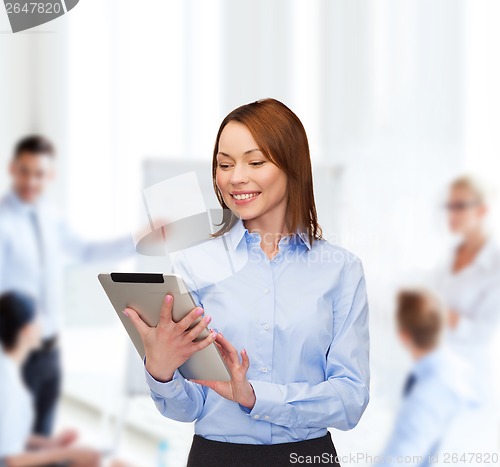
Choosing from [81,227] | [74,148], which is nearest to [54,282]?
[81,227]

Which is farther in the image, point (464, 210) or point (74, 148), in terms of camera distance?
point (74, 148)

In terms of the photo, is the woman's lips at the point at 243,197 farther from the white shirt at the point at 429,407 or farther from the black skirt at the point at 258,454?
the white shirt at the point at 429,407

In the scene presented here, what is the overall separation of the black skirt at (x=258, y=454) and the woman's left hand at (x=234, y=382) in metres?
0.08

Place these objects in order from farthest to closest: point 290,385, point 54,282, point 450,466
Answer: point 54,282 → point 450,466 → point 290,385

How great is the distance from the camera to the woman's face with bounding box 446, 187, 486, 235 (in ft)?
9.93

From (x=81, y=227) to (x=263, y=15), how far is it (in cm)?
124

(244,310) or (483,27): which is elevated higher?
(483,27)

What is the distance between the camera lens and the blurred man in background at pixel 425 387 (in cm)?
297

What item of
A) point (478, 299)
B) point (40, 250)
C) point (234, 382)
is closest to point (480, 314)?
point (478, 299)

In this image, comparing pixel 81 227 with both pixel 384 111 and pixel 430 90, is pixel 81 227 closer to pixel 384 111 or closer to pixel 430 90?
pixel 384 111

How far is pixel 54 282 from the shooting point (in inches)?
127

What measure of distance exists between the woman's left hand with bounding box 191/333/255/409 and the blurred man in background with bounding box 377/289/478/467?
201 centimetres

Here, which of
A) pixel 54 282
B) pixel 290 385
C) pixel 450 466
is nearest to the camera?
pixel 290 385

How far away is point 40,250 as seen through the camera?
124 inches
